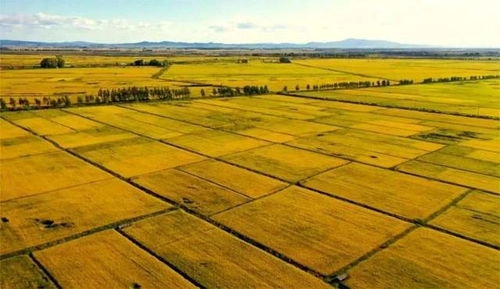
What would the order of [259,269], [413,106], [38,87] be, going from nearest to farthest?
1. [259,269]
2. [413,106]
3. [38,87]

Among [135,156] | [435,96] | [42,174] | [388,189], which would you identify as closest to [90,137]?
[135,156]

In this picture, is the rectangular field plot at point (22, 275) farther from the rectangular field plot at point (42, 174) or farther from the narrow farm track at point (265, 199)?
the rectangular field plot at point (42, 174)

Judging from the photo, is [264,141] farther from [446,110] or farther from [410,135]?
[446,110]

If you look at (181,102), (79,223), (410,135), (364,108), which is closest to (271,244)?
(79,223)

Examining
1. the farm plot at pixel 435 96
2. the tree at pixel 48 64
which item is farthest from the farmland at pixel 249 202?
the tree at pixel 48 64

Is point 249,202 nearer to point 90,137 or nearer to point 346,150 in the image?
point 346,150
